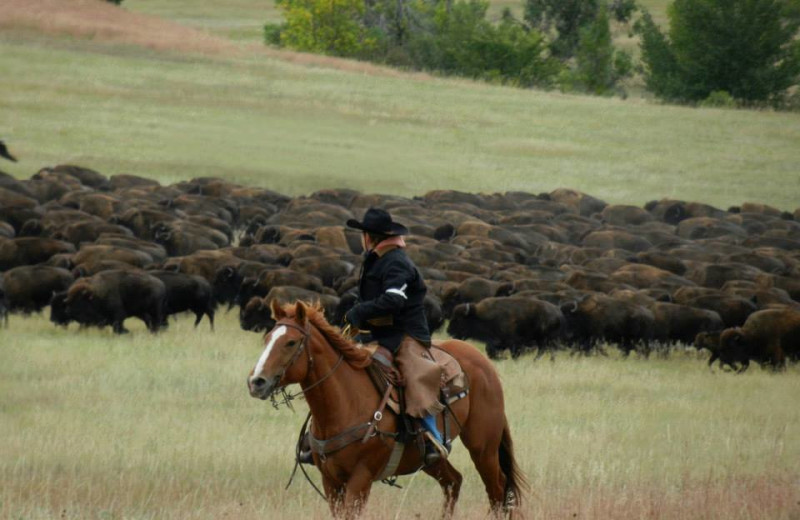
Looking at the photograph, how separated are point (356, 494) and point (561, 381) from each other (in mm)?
8301

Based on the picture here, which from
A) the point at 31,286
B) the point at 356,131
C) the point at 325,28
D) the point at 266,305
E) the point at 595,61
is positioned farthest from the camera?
the point at 325,28

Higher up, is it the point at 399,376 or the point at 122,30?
the point at 399,376

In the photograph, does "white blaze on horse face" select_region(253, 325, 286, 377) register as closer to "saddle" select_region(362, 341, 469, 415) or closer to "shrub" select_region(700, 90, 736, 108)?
"saddle" select_region(362, 341, 469, 415)

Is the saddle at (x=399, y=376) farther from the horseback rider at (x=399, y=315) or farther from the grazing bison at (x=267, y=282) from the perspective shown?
the grazing bison at (x=267, y=282)

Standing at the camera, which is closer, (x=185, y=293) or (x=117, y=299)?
(x=117, y=299)

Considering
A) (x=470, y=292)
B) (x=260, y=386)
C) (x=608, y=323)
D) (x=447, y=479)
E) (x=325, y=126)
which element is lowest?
(x=325, y=126)

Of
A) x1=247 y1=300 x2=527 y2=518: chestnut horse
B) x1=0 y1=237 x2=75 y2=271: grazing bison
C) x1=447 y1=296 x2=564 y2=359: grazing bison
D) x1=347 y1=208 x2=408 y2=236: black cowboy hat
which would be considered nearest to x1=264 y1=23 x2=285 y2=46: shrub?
x1=0 y1=237 x2=75 y2=271: grazing bison

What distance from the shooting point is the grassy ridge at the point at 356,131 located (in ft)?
146

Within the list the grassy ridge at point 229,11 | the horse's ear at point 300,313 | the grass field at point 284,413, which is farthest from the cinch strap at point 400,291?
the grassy ridge at point 229,11

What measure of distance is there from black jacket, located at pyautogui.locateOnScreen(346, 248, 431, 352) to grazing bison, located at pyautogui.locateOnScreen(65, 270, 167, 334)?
1069cm

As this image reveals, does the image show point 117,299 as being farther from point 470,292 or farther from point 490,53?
point 490,53

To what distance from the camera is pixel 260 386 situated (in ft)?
25.4

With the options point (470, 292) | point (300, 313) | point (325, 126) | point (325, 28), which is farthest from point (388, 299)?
point (325, 28)

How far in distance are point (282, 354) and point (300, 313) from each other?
343mm
